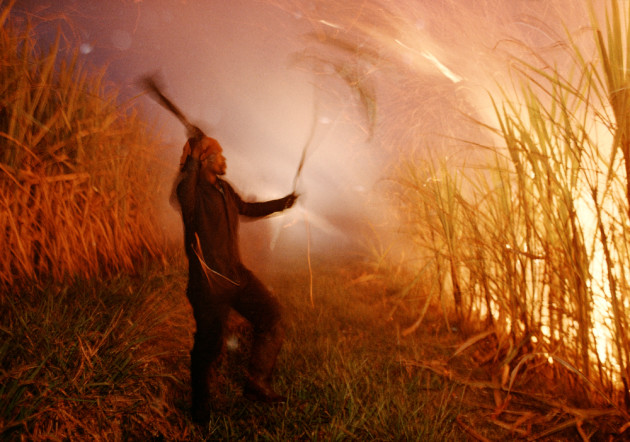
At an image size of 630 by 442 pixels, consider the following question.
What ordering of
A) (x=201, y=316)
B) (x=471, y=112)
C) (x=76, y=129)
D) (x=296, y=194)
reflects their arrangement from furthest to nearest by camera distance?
(x=471, y=112)
(x=76, y=129)
(x=296, y=194)
(x=201, y=316)

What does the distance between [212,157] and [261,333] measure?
796mm

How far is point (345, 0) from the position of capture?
2613 millimetres

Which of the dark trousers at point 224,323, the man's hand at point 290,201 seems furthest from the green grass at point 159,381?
the man's hand at point 290,201

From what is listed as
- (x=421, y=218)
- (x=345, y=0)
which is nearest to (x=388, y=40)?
(x=345, y=0)

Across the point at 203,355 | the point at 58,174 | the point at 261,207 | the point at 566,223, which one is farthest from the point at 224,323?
the point at 58,174

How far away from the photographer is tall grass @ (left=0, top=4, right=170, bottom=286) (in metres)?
1.81

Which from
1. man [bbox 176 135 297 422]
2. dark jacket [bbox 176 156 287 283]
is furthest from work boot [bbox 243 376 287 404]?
dark jacket [bbox 176 156 287 283]

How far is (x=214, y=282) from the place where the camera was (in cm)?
138

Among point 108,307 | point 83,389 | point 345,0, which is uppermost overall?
point 345,0

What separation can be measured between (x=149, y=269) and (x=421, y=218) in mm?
2010

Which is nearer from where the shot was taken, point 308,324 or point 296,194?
point 296,194

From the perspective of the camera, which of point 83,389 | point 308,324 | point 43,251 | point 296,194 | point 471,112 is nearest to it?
point 83,389

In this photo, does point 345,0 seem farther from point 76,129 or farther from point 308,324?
point 308,324

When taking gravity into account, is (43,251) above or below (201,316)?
above
